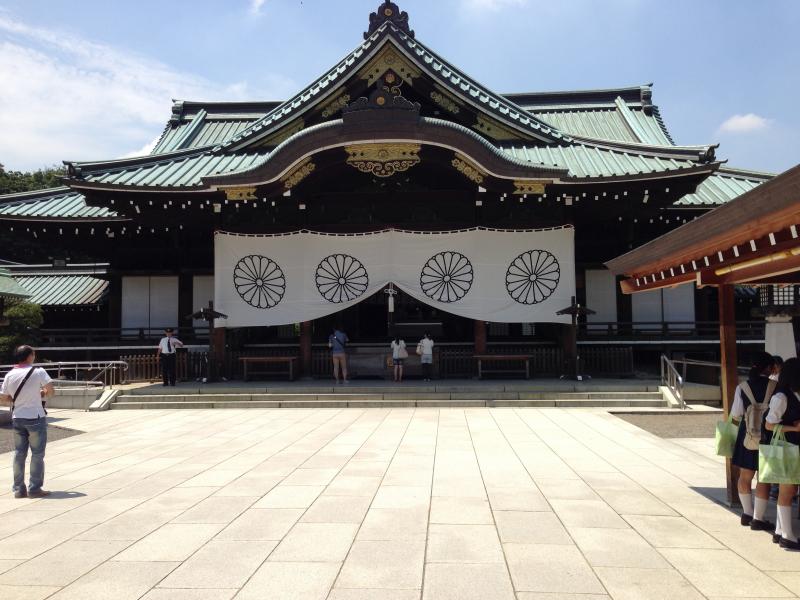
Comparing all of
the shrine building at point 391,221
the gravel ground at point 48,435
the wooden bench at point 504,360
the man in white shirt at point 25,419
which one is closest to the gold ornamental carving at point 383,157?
the shrine building at point 391,221

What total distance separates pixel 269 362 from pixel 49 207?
7.88m

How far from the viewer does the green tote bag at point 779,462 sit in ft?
13.7

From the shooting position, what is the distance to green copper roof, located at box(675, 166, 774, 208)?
47.9ft

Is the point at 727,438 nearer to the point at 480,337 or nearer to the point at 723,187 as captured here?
the point at 480,337

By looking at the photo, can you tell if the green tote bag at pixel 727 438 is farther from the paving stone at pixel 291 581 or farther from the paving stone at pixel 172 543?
the paving stone at pixel 172 543

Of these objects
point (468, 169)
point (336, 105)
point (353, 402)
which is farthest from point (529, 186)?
point (353, 402)

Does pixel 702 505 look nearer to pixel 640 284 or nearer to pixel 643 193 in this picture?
pixel 640 284

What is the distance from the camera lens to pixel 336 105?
15.0 metres

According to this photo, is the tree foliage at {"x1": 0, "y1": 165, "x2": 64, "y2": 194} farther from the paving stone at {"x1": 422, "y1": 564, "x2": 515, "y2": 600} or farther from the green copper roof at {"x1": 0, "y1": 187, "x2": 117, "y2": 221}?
the paving stone at {"x1": 422, "y1": 564, "x2": 515, "y2": 600}

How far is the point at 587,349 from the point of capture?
14797 mm

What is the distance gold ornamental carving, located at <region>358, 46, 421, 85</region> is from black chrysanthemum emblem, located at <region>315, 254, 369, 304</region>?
4.97 m

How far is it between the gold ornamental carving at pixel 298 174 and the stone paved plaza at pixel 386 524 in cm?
713

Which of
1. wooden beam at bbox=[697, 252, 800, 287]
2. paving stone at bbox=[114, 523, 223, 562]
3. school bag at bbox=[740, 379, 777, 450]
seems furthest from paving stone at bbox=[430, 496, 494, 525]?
wooden beam at bbox=[697, 252, 800, 287]

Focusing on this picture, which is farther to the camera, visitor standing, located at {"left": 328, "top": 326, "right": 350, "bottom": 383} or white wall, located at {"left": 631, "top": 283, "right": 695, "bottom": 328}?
white wall, located at {"left": 631, "top": 283, "right": 695, "bottom": 328}
